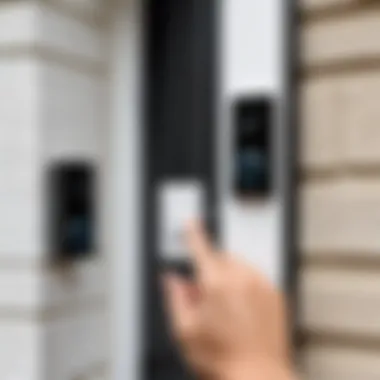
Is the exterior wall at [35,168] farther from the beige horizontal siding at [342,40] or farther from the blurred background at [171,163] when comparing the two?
the beige horizontal siding at [342,40]

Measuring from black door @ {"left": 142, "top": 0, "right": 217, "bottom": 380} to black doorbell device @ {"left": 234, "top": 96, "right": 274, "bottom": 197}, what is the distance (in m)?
0.07

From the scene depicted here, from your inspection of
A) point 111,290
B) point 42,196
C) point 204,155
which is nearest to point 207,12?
point 204,155

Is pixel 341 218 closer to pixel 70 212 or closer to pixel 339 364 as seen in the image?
pixel 339 364

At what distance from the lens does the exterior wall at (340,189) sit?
1.12 metres

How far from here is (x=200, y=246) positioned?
1.17m

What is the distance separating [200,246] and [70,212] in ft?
0.75

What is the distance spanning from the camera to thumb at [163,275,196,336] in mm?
1087

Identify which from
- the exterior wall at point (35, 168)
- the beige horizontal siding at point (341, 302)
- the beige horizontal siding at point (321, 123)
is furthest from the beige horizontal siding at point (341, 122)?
the exterior wall at point (35, 168)

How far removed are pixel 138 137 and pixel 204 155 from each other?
140 mm

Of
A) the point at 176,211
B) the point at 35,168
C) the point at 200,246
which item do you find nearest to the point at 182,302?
the point at 200,246

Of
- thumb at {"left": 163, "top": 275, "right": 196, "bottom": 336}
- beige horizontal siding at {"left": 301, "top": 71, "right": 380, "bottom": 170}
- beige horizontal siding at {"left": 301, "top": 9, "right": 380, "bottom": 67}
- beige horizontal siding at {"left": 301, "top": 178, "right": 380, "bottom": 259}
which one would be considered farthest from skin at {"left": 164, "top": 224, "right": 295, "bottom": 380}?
beige horizontal siding at {"left": 301, "top": 9, "right": 380, "bottom": 67}

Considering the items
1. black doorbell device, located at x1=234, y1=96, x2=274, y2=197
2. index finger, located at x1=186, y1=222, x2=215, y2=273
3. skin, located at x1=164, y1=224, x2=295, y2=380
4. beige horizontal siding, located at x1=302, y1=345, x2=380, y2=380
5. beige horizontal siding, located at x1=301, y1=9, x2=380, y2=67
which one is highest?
beige horizontal siding, located at x1=301, y1=9, x2=380, y2=67

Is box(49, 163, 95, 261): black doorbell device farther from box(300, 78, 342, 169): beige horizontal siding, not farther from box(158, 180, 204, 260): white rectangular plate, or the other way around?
box(300, 78, 342, 169): beige horizontal siding

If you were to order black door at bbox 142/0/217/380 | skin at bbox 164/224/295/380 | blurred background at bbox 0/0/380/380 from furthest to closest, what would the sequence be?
black door at bbox 142/0/217/380 → blurred background at bbox 0/0/380/380 → skin at bbox 164/224/295/380
